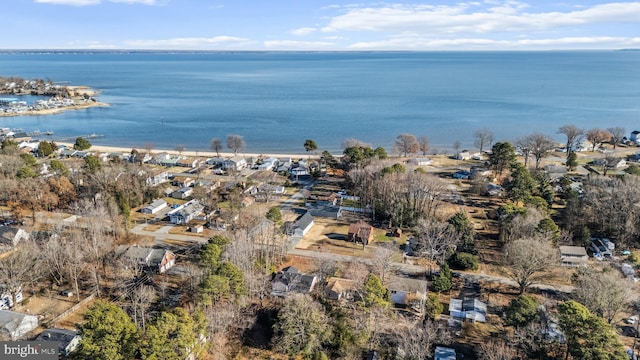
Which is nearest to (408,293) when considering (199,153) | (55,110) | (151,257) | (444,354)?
(444,354)

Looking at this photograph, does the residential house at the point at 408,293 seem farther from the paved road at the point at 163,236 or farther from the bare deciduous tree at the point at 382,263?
the paved road at the point at 163,236

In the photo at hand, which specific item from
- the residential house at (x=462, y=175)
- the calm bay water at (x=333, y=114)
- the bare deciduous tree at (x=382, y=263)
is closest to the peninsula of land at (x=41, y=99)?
the calm bay water at (x=333, y=114)

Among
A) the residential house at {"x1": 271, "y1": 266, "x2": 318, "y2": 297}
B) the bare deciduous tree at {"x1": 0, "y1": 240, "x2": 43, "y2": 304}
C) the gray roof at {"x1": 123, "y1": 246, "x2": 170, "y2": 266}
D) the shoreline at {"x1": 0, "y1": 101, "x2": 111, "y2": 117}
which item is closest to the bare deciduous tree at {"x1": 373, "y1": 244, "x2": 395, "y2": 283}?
the residential house at {"x1": 271, "y1": 266, "x2": 318, "y2": 297}

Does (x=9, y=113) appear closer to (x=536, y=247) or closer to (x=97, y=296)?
(x=97, y=296)

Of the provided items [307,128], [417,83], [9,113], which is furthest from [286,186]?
[417,83]

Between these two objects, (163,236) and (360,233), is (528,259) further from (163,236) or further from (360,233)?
(163,236)

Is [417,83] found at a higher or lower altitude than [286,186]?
higher

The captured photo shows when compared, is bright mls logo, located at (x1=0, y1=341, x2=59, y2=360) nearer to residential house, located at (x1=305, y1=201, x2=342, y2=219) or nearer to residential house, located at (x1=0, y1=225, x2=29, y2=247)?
residential house, located at (x1=0, y1=225, x2=29, y2=247)
